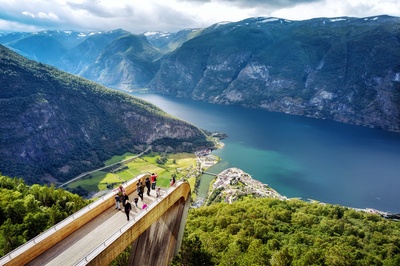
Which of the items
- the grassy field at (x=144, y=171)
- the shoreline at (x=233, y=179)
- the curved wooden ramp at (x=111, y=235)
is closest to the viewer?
the curved wooden ramp at (x=111, y=235)

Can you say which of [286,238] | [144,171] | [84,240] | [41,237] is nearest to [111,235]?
[84,240]

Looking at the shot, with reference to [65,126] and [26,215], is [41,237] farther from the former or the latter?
[65,126]

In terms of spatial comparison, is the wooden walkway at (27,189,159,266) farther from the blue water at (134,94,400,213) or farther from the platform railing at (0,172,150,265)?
the blue water at (134,94,400,213)

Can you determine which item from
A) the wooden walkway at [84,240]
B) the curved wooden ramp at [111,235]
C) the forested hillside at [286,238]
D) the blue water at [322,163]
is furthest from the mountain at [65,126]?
the wooden walkway at [84,240]

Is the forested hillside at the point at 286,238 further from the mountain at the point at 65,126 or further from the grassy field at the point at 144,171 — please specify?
the mountain at the point at 65,126

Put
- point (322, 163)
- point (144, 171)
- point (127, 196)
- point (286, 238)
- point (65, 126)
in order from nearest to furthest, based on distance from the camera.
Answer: point (127, 196)
point (286, 238)
point (144, 171)
point (322, 163)
point (65, 126)

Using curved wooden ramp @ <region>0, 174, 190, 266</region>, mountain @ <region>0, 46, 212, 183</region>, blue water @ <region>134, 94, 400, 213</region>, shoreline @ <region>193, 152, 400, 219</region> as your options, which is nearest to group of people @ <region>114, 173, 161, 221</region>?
curved wooden ramp @ <region>0, 174, 190, 266</region>

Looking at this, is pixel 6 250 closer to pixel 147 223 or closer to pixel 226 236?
pixel 147 223

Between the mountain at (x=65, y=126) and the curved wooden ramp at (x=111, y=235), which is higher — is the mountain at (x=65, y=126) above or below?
below
